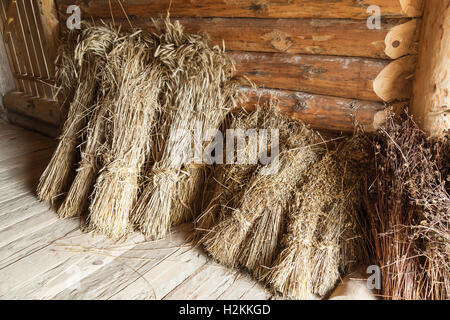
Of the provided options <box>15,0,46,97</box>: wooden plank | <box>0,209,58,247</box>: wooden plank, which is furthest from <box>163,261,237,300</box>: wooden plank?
<box>15,0,46,97</box>: wooden plank

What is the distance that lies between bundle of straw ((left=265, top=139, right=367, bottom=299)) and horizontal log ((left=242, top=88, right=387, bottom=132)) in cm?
12

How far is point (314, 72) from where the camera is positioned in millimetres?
1956

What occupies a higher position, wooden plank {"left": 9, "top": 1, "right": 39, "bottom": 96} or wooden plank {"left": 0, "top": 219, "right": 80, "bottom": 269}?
wooden plank {"left": 9, "top": 1, "right": 39, "bottom": 96}

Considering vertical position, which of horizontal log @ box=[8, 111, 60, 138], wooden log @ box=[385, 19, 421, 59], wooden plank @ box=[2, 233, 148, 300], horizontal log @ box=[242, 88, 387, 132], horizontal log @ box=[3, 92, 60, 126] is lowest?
wooden plank @ box=[2, 233, 148, 300]

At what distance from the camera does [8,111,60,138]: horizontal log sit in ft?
12.0

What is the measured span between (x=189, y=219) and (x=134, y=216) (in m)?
0.33

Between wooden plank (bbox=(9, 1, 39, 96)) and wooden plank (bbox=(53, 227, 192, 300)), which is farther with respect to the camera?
wooden plank (bbox=(9, 1, 39, 96))

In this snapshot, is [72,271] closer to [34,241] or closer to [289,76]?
[34,241]

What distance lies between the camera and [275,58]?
2061 millimetres

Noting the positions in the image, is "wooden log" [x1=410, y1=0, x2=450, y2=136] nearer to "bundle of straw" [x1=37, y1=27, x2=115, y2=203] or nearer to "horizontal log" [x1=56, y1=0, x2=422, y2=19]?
"horizontal log" [x1=56, y1=0, x2=422, y2=19]
